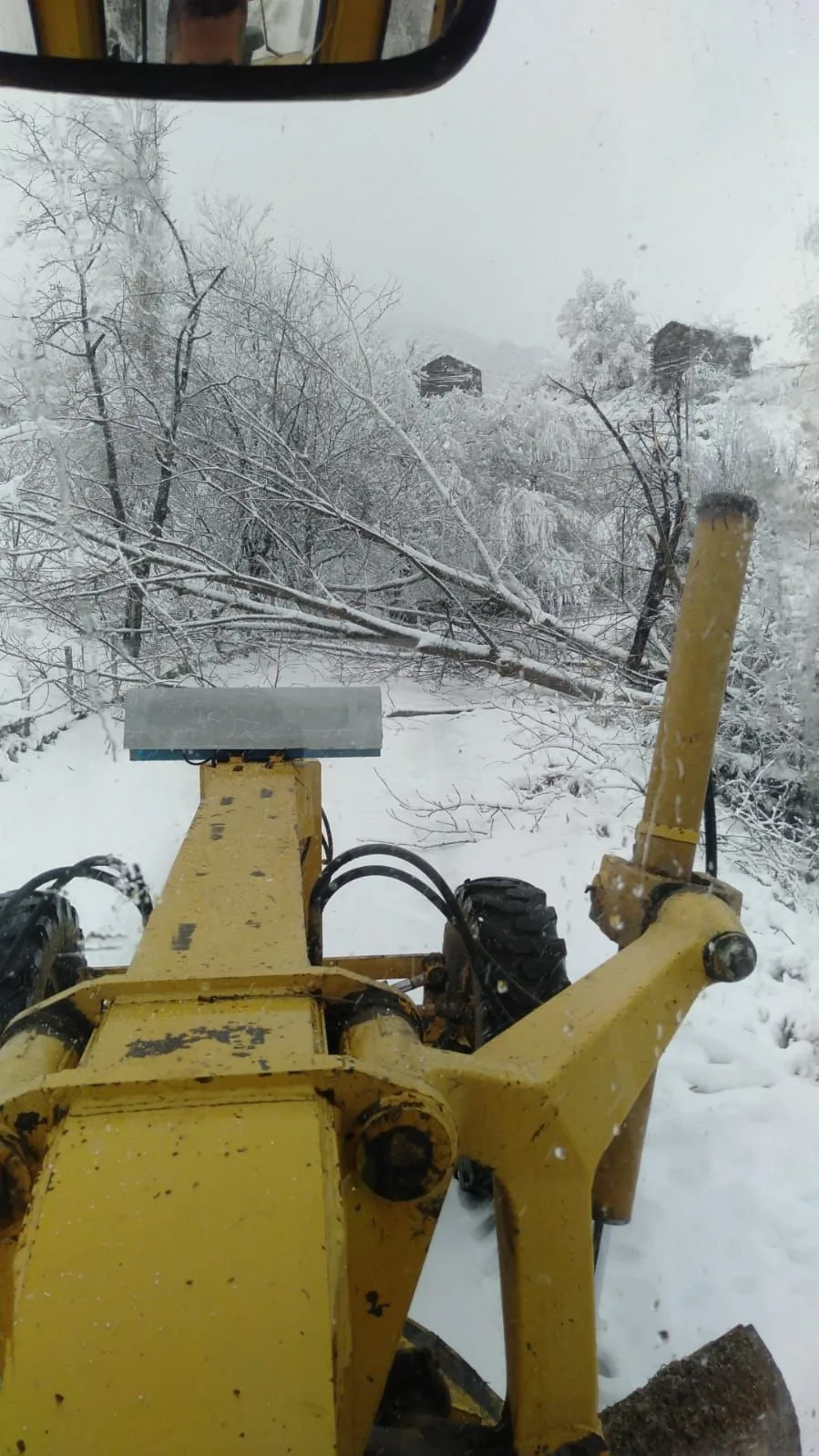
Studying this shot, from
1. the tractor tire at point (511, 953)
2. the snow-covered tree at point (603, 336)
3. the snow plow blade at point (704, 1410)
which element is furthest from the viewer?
the snow-covered tree at point (603, 336)

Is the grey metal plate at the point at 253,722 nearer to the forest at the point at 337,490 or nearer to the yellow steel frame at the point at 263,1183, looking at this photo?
the yellow steel frame at the point at 263,1183

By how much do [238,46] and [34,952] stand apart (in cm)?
205

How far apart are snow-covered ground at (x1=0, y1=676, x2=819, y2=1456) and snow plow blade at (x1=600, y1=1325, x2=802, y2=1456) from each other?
2.12ft

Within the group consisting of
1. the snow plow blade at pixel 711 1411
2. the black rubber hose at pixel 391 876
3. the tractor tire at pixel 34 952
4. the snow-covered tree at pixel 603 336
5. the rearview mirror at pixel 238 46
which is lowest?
the snow plow blade at pixel 711 1411

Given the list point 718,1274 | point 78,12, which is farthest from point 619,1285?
point 78,12

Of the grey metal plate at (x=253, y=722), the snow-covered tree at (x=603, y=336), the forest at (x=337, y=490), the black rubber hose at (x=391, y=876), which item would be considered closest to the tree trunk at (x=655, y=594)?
the forest at (x=337, y=490)

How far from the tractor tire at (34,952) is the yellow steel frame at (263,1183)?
1008mm

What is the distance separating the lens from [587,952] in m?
4.66

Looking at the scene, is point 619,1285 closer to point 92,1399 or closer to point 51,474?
point 92,1399

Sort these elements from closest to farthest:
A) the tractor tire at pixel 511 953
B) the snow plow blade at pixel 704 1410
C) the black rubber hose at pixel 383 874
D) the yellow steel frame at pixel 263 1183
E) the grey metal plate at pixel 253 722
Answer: the yellow steel frame at pixel 263 1183
the snow plow blade at pixel 704 1410
the black rubber hose at pixel 383 874
the tractor tire at pixel 511 953
the grey metal plate at pixel 253 722

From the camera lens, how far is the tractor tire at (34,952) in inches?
97.3

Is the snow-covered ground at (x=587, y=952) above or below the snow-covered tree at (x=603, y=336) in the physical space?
below

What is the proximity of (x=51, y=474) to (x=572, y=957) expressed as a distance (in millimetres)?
7307

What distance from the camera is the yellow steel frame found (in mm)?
812
